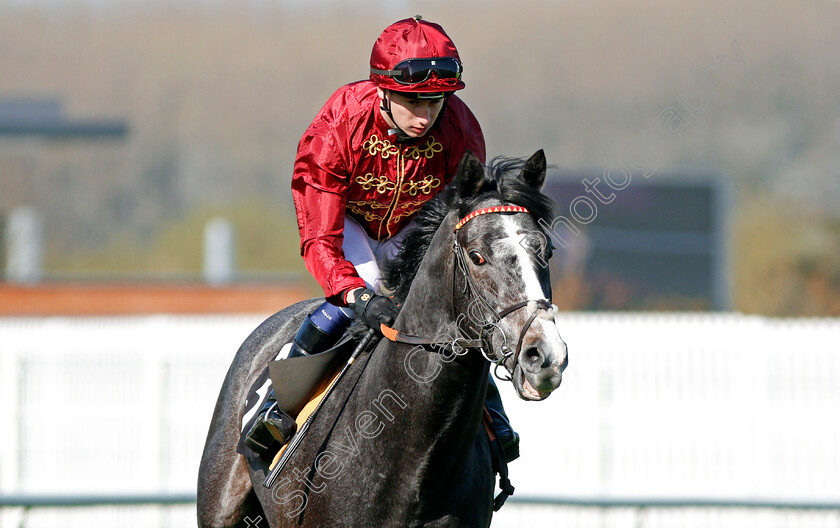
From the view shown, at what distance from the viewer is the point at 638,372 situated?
8.74 meters

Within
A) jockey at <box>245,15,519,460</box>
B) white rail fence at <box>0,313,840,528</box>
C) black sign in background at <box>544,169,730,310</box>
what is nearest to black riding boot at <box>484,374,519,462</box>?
jockey at <box>245,15,519,460</box>

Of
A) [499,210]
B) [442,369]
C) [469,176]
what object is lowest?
[442,369]

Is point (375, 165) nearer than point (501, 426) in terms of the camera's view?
Yes

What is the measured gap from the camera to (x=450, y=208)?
358 centimetres

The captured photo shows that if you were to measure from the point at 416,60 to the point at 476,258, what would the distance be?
2.96ft

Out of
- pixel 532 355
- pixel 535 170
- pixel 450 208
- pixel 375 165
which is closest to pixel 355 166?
pixel 375 165

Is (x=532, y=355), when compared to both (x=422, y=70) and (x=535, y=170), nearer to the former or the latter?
(x=535, y=170)

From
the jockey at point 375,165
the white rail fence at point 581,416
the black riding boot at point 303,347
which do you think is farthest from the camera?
the white rail fence at point 581,416

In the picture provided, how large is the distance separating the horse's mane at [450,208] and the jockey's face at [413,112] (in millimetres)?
355

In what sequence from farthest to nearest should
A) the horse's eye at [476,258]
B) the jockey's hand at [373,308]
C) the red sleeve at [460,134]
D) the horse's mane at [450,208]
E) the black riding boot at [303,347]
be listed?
the red sleeve at [460,134] → the black riding boot at [303,347] → the jockey's hand at [373,308] → the horse's mane at [450,208] → the horse's eye at [476,258]

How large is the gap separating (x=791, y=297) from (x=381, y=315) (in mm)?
21429

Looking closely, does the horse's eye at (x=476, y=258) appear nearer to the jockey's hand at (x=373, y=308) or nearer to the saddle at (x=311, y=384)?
the jockey's hand at (x=373, y=308)

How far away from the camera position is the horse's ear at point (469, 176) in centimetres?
341

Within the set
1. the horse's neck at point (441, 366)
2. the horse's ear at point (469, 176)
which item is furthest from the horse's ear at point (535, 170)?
the horse's neck at point (441, 366)
